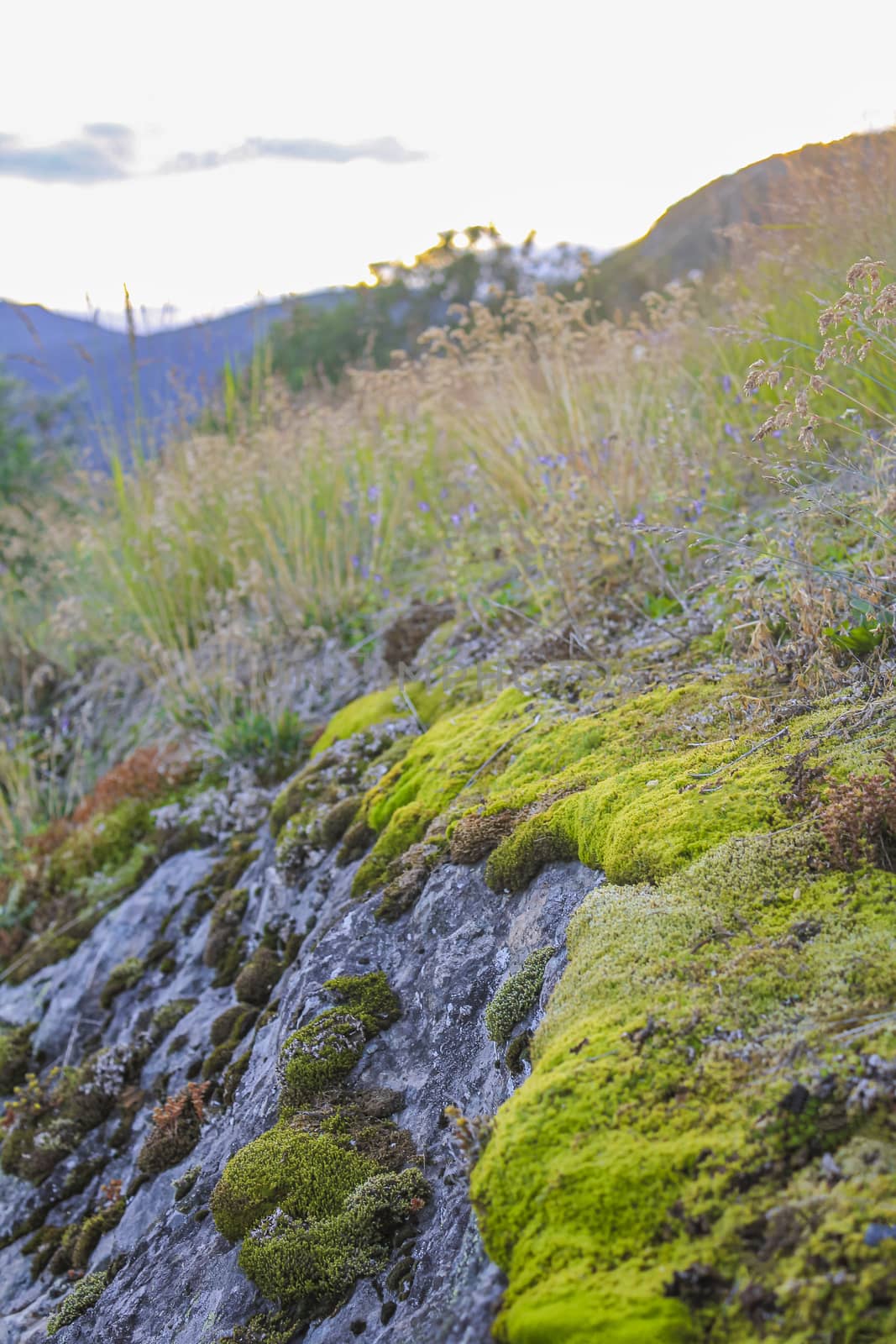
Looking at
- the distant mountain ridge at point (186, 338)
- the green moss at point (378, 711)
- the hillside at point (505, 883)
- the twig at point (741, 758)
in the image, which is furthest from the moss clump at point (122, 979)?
the distant mountain ridge at point (186, 338)

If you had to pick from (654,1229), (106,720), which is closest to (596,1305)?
(654,1229)

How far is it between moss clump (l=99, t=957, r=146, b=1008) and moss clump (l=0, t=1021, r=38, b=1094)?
1.69 ft

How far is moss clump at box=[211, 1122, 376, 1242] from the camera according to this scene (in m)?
2.19

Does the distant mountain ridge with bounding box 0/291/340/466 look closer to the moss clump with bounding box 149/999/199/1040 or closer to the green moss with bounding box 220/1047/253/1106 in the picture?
the moss clump with bounding box 149/999/199/1040

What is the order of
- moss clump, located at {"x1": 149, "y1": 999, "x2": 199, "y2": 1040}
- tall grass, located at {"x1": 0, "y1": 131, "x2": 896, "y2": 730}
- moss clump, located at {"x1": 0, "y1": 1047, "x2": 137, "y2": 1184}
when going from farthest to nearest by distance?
tall grass, located at {"x1": 0, "y1": 131, "x2": 896, "y2": 730} → moss clump, located at {"x1": 149, "y1": 999, "x2": 199, "y2": 1040} → moss clump, located at {"x1": 0, "y1": 1047, "x2": 137, "y2": 1184}

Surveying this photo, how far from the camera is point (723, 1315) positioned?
1.29m

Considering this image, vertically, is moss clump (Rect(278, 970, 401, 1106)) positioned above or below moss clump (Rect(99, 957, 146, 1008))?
above

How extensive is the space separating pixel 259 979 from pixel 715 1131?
245 centimetres

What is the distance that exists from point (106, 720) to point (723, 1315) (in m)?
7.21

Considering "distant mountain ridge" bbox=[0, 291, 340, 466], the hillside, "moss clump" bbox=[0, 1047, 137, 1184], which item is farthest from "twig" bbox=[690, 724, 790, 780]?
"distant mountain ridge" bbox=[0, 291, 340, 466]

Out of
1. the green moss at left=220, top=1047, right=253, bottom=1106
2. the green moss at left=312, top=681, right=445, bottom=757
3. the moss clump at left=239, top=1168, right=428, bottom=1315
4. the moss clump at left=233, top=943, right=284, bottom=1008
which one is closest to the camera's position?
the moss clump at left=239, top=1168, right=428, bottom=1315

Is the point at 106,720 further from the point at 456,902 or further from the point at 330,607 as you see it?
the point at 456,902

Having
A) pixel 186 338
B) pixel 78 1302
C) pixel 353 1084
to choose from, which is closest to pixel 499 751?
pixel 353 1084

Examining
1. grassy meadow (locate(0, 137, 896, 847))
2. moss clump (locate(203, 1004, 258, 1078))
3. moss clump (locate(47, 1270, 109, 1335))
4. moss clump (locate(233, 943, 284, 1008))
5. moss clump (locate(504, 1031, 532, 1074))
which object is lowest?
moss clump (locate(47, 1270, 109, 1335))
